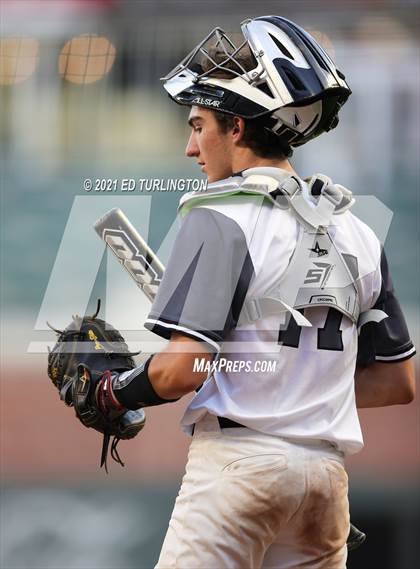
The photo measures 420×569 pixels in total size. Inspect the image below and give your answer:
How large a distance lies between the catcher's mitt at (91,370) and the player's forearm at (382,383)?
1.38ft

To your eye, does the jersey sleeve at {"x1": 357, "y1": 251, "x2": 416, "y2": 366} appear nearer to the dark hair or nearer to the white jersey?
the white jersey

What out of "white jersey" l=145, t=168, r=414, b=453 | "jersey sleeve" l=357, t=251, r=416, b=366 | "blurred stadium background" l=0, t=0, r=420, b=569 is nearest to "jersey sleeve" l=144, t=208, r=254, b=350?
"white jersey" l=145, t=168, r=414, b=453

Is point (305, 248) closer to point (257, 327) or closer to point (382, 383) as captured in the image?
point (257, 327)

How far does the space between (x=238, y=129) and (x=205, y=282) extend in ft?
1.06

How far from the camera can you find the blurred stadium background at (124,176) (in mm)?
3082

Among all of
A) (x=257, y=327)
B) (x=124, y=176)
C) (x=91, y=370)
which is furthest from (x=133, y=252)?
(x=124, y=176)

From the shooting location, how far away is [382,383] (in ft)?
6.50

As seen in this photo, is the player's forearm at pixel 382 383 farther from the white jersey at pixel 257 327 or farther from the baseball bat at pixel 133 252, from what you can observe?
the baseball bat at pixel 133 252

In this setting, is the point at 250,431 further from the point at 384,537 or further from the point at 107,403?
the point at 384,537

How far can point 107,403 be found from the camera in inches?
69.7

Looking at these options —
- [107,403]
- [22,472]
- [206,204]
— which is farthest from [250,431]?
[22,472]

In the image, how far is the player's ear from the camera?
1.81 m

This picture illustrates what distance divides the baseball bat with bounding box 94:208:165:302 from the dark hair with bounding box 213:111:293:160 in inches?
13.9

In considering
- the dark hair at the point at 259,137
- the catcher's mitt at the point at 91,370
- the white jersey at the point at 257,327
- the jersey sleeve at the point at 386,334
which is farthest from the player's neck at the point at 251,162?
the catcher's mitt at the point at 91,370
